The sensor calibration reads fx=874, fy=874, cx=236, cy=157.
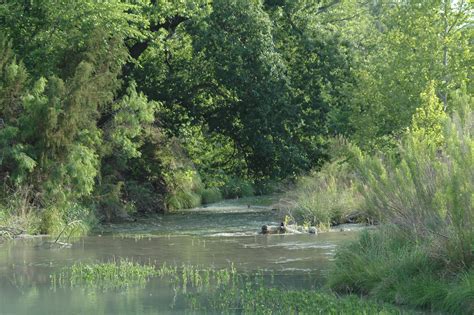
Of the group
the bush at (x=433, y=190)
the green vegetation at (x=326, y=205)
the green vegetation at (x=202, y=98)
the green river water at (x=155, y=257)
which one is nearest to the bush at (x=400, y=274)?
the bush at (x=433, y=190)

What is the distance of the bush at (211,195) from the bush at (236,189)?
2.06 m

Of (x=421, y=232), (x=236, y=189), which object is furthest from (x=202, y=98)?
(x=421, y=232)

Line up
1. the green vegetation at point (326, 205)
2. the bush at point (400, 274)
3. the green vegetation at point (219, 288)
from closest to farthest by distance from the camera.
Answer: the bush at point (400, 274) → the green vegetation at point (219, 288) → the green vegetation at point (326, 205)

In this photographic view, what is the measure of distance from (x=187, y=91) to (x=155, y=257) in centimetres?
1400

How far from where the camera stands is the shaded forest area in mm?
24938

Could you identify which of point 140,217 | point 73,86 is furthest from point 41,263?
point 140,217

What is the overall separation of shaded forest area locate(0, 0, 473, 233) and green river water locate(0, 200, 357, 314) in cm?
226

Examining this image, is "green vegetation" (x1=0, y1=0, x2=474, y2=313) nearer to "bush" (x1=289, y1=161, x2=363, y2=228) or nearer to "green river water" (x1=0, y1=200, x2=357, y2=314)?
"bush" (x1=289, y1=161, x2=363, y2=228)

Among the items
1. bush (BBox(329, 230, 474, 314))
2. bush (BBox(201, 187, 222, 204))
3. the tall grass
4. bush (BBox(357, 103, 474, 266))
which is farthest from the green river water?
bush (BBox(201, 187, 222, 204))

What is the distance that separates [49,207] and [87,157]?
6.12 ft

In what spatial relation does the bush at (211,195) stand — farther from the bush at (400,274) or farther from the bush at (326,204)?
the bush at (400,274)

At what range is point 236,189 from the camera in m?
48.2

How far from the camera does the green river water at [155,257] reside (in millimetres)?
13262

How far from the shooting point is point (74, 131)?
82.8 feet
